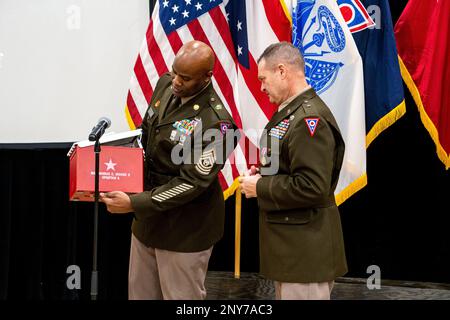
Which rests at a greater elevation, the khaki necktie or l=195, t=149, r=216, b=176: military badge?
the khaki necktie

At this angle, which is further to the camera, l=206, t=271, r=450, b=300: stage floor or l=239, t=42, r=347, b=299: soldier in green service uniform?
l=206, t=271, r=450, b=300: stage floor

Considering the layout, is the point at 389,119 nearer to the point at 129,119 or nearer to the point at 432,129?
the point at 432,129

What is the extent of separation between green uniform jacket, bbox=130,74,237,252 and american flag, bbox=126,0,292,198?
127 cm

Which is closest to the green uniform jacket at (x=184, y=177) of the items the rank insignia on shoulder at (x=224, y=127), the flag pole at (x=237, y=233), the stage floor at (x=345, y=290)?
the rank insignia on shoulder at (x=224, y=127)

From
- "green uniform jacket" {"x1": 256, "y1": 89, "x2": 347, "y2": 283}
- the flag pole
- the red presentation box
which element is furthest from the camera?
the flag pole

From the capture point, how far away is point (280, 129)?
229 centimetres

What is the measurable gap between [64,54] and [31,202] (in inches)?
41.4

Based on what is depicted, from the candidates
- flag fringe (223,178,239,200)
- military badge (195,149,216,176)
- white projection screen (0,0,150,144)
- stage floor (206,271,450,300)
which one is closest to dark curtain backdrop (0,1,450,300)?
stage floor (206,271,450,300)

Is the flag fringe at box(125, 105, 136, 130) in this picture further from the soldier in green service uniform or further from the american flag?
the soldier in green service uniform

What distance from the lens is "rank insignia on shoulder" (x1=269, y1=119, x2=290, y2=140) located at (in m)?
2.27

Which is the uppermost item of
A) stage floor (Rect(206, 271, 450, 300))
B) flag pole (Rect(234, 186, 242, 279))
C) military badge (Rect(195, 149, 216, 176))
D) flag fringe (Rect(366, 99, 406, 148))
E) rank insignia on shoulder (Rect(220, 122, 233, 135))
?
flag fringe (Rect(366, 99, 406, 148))

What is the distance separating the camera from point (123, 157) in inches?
96.3

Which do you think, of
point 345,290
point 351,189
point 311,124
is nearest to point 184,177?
point 311,124

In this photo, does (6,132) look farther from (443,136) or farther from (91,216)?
(443,136)
